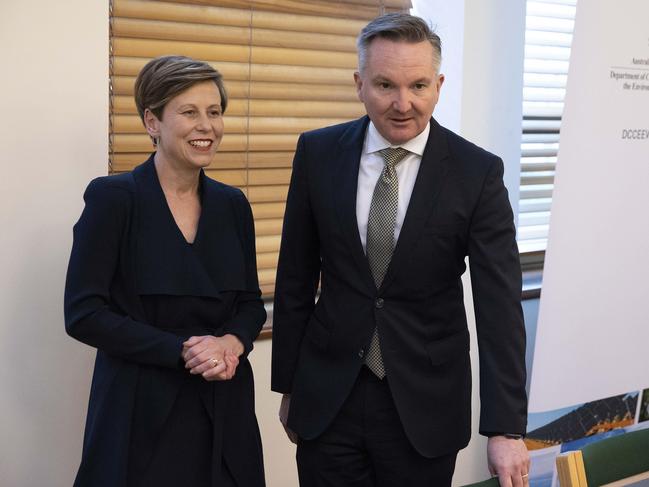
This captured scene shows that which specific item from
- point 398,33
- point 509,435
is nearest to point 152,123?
point 398,33

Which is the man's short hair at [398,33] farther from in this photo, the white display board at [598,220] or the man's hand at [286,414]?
the white display board at [598,220]

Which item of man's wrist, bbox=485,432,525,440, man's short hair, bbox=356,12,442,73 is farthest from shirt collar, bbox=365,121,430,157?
→ man's wrist, bbox=485,432,525,440

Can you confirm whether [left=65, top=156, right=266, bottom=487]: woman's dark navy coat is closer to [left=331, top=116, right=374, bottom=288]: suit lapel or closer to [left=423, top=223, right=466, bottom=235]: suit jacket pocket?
[left=331, top=116, right=374, bottom=288]: suit lapel

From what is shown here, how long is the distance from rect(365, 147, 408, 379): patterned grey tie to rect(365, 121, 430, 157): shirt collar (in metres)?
0.05

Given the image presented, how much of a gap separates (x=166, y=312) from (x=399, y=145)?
72 cm

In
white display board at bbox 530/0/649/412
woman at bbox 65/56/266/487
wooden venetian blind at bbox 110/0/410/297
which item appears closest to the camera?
woman at bbox 65/56/266/487

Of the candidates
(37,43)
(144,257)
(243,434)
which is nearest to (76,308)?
(144,257)

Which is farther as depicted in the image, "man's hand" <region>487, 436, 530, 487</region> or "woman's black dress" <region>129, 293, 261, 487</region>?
"woman's black dress" <region>129, 293, 261, 487</region>

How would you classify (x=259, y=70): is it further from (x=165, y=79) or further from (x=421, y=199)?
(x=421, y=199)

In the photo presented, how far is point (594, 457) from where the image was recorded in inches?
78.4

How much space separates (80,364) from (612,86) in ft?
6.77

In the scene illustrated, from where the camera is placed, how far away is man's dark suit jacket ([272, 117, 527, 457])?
2.07m

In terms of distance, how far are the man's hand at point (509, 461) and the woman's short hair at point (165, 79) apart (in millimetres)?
1149

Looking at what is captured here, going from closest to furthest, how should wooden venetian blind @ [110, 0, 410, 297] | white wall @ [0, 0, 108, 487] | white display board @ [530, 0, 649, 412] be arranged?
white wall @ [0, 0, 108, 487]
wooden venetian blind @ [110, 0, 410, 297]
white display board @ [530, 0, 649, 412]
